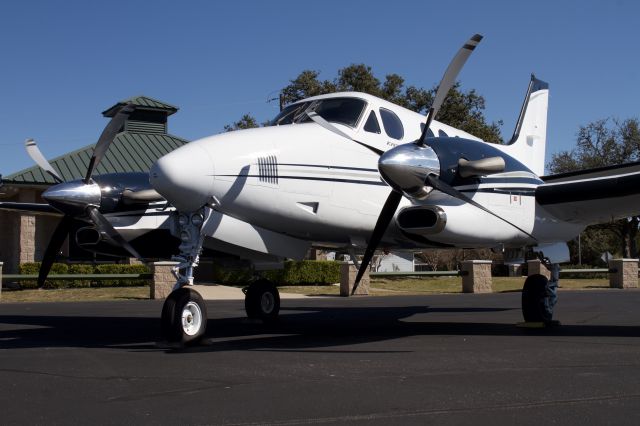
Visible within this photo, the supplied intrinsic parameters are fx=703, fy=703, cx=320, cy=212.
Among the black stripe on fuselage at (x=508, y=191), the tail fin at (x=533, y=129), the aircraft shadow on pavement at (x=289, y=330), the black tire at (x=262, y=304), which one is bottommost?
the aircraft shadow on pavement at (x=289, y=330)

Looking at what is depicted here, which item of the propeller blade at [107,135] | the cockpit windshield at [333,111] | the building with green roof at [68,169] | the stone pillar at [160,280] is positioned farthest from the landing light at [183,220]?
the building with green roof at [68,169]

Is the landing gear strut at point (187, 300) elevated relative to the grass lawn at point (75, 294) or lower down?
elevated

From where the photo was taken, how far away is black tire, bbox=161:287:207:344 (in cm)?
963

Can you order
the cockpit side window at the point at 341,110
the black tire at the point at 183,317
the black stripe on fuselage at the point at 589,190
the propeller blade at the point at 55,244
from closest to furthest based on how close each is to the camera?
the black tire at the point at 183,317 < the black stripe on fuselage at the point at 589,190 < the cockpit side window at the point at 341,110 < the propeller blade at the point at 55,244

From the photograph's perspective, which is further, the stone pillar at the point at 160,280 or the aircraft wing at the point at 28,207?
the stone pillar at the point at 160,280

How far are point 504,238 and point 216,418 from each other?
7568 millimetres

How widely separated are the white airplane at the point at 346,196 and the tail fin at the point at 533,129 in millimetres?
3863

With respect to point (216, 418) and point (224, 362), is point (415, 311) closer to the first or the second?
point (224, 362)

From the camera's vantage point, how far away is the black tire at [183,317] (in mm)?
9633

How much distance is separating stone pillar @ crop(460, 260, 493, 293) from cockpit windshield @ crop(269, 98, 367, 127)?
19.6 metres

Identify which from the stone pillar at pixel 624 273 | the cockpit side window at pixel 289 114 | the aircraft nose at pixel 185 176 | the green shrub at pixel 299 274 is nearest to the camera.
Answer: the aircraft nose at pixel 185 176

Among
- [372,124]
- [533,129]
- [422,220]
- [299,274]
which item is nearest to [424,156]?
[422,220]

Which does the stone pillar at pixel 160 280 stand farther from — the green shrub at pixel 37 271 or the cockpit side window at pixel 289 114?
the cockpit side window at pixel 289 114

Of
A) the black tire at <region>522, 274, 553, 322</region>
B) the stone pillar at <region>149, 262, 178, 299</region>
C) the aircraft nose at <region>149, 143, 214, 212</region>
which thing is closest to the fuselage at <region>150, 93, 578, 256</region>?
the aircraft nose at <region>149, 143, 214, 212</region>
